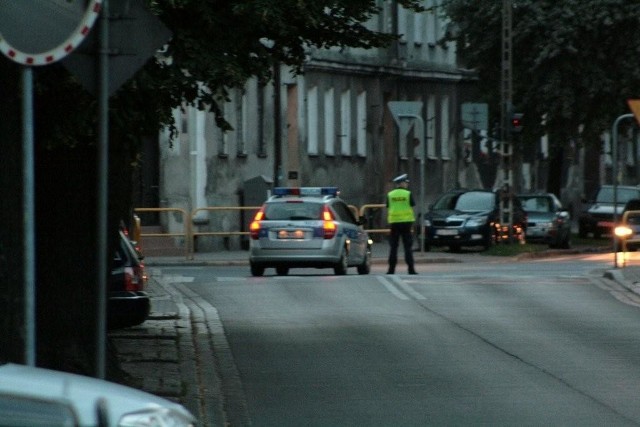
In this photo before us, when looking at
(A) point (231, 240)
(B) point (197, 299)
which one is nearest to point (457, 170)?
(A) point (231, 240)

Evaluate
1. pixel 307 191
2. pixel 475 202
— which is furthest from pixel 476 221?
pixel 307 191

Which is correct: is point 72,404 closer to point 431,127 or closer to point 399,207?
point 399,207

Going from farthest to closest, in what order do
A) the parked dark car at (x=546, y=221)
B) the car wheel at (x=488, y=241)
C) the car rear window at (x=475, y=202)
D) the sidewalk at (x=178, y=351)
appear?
the parked dark car at (x=546, y=221) → the car rear window at (x=475, y=202) → the car wheel at (x=488, y=241) → the sidewalk at (x=178, y=351)

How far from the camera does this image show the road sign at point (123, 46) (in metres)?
10.1

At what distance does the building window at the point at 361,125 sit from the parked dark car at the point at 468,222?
11.0 m

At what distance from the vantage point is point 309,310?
22.5 m

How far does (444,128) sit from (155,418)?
6050 cm

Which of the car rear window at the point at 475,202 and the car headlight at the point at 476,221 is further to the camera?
the car rear window at the point at 475,202

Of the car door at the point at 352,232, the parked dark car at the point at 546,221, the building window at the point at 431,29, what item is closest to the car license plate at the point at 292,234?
the car door at the point at 352,232

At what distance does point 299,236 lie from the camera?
33.0 m

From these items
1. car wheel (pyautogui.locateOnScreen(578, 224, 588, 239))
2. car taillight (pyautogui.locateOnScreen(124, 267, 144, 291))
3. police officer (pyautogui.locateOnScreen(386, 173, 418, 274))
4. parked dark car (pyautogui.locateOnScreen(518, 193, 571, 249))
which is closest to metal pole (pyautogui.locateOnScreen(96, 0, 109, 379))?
car taillight (pyautogui.locateOnScreen(124, 267, 144, 291))

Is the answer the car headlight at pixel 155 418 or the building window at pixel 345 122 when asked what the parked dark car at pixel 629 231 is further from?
the car headlight at pixel 155 418

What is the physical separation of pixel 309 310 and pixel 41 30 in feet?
43.6

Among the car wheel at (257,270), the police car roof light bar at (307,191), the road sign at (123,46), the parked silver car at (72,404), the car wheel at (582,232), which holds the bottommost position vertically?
the car wheel at (582,232)
